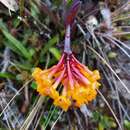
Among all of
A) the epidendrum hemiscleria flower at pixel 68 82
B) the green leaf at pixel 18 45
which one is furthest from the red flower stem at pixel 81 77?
the green leaf at pixel 18 45

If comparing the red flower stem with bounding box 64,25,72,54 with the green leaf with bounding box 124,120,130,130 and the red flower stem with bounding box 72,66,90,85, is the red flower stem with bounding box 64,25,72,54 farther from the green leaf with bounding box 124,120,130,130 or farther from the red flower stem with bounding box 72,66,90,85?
the green leaf with bounding box 124,120,130,130

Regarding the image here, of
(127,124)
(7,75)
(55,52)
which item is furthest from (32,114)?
(127,124)

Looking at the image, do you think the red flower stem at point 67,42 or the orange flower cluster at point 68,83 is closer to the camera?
the orange flower cluster at point 68,83

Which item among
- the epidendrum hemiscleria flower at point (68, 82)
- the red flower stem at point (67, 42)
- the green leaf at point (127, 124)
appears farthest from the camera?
the green leaf at point (127, 124)

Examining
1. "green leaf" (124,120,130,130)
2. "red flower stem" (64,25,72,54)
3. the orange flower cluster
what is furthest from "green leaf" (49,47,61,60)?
"green leaf" (124,120,130,130)

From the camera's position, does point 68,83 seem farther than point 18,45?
No

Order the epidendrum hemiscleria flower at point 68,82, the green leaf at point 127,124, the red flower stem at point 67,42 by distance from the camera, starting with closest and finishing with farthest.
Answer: the epidendrum hemiscleria flower at point 68,82 → the red flower stem at point 67,42 → the green leaf at point 127,124

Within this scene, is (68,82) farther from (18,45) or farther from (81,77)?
(18,45)

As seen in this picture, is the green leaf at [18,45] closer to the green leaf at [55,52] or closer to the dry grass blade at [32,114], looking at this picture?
the green leaf at [55,52]
